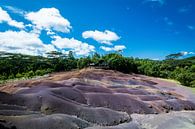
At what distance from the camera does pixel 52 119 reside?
93.2 ft

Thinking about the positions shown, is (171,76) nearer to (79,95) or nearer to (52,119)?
(79,95)

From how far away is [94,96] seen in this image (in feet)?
150

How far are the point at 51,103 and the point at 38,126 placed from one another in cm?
813

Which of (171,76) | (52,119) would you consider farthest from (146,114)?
(171,76)

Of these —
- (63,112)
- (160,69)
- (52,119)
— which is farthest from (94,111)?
(160,69)

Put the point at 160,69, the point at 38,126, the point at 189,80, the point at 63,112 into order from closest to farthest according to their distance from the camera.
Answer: the point at 38,126 → the point at 63,112 → the point at 189,80 → the point at 160,69

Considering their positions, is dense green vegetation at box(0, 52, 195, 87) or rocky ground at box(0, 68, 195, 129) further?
dense green vegetation at box(0, 52, 195, 87)

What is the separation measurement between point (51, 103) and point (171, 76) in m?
96.3

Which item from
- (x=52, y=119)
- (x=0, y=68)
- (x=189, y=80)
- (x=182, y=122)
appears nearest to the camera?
(x=52, y=119)

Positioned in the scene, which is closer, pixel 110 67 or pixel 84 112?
pixel 84 112

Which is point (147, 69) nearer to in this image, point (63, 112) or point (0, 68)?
point (0, 68)

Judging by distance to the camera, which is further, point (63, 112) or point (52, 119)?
point (63, 112)

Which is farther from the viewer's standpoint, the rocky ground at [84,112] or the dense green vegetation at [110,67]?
the dense green vegetation at [110,67]

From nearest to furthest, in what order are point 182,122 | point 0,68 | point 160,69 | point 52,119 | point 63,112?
1. point 52,119
2. point 63,112
3. point 182,122
4. point 0,68
5. point 160,69
